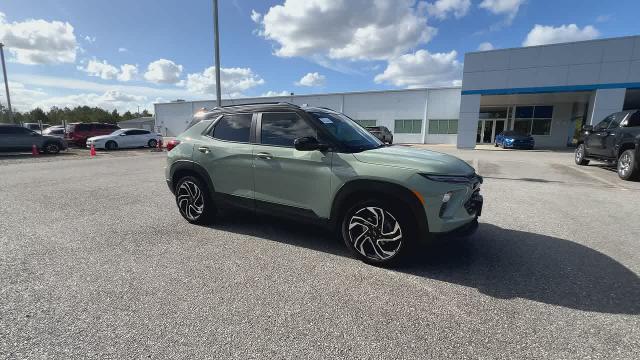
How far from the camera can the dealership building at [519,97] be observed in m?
19.9

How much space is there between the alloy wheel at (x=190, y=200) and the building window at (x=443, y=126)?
3012 centimetres

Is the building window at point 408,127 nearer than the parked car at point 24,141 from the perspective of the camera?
No

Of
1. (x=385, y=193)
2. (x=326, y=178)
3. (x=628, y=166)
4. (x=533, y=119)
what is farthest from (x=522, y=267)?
(x=533, y=119)

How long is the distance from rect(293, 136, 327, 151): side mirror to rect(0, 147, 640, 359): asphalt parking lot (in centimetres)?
126

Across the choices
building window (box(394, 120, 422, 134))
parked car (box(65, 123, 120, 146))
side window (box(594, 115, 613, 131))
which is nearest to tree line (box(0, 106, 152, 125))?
parked car (box(65, 123, 120, 146))

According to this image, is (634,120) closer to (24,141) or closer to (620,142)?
(620,142)

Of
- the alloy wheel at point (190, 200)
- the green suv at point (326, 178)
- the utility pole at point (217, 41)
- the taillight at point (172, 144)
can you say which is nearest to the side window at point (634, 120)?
the green suv at point (326, 178)

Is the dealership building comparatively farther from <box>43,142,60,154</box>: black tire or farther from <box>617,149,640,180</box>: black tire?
<box>617,149,640,180</box>: black tire

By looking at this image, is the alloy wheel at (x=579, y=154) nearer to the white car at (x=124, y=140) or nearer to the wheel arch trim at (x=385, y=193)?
the wheel arch trim at (x=385, y=193)

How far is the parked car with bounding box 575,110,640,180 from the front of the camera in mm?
8234

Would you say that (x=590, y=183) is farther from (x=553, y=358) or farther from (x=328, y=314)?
(x=328, y=314)

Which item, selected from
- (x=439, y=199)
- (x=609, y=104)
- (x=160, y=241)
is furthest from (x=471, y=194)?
(x=609, y=104)

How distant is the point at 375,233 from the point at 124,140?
2223 centimetres

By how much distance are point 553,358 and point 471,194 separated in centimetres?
158
